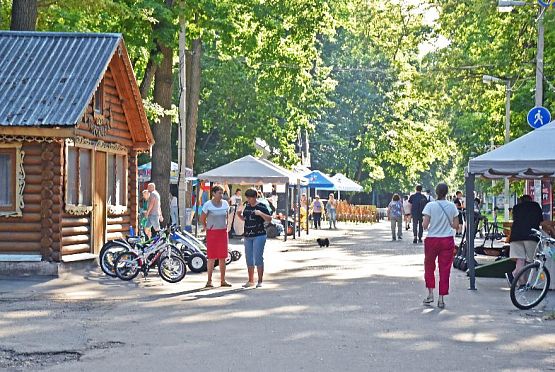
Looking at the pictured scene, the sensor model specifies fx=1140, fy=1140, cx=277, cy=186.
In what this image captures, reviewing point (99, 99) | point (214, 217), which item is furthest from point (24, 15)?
point (214, 217)

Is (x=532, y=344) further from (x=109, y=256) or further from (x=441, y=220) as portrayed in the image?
(x=109, y=256)

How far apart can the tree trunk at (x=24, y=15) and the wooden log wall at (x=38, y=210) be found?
4719mm

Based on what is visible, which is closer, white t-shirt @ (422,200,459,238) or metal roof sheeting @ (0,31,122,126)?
white t-shirt @ (422,200,459,238)

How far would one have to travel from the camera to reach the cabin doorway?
23781 mm

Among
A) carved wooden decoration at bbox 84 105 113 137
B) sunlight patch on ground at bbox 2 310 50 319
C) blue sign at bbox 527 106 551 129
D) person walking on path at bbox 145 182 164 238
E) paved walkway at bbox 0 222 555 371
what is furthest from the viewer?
blue sign at bbox 527 106 551 129

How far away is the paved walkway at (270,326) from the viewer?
11.1m

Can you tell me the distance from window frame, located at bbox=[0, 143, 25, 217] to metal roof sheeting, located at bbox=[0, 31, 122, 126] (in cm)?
81

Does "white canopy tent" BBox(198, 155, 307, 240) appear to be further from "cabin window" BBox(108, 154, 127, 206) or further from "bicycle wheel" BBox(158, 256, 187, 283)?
"bicycle wheel" BBox(158, 256, 187, 283)

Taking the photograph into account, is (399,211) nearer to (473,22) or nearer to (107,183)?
(473,22)

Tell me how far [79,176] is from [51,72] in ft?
7.01

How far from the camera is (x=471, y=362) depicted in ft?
36.6

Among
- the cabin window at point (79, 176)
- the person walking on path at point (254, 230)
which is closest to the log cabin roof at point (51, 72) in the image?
the cabin window at point (79, 176)

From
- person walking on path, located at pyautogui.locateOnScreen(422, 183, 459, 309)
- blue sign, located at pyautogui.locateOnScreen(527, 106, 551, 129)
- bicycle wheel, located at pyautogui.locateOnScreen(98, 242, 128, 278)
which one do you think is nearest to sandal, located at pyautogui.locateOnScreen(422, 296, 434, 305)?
person walking on path, located at pyautogui.locateOnScreen(422, 183, 459, 309)

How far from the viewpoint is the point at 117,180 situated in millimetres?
26062
